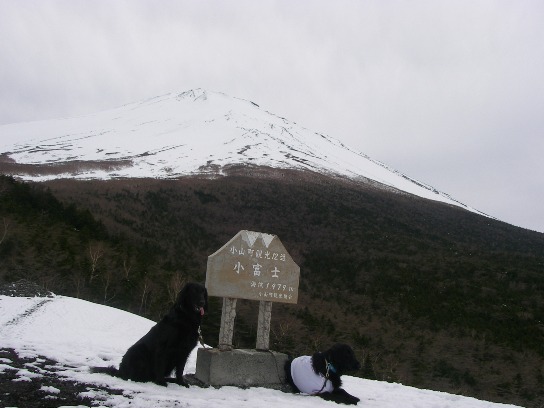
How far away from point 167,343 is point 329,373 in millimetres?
2225

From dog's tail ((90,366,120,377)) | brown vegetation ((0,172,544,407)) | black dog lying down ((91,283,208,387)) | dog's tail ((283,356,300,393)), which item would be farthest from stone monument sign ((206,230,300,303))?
brown vegetation ((0,172,544,407))

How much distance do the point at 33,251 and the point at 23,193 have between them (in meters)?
7.75

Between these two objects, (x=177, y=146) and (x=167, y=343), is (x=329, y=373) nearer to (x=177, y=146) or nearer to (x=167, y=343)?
(x=167, y=343)

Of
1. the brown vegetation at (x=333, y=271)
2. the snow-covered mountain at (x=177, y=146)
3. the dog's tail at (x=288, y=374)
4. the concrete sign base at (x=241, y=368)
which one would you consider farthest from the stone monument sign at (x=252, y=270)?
the snow-covered mountain at (x=177, y=146)

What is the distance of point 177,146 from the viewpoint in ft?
292

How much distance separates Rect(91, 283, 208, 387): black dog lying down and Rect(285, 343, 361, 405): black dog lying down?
5.57ft

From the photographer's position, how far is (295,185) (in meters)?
63.3

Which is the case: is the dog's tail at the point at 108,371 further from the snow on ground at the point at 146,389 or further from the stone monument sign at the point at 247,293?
the stone monument sign at the point at 247,293

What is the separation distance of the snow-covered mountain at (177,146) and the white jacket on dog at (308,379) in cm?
5789

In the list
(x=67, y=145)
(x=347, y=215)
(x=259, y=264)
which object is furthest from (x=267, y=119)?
(x=259, y=264)

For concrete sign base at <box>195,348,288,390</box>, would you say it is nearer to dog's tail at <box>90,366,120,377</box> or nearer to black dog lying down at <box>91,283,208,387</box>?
black dog lying down at <box>91,283,208,387</box>

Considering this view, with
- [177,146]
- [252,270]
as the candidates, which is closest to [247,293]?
[252,270]

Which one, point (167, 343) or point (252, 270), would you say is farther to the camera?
point (252, 270)

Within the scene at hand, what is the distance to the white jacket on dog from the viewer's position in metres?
7.03
